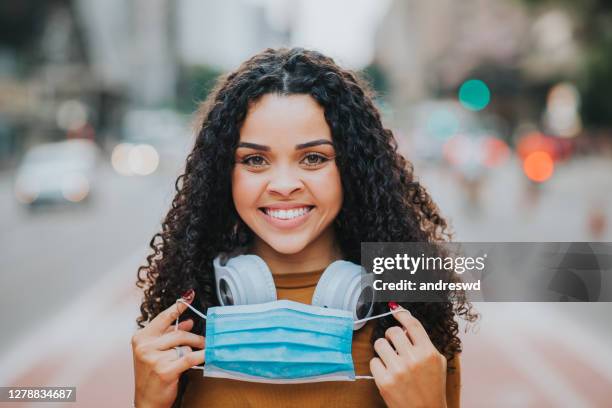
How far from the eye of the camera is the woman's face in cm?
179

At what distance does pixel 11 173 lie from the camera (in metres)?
27.2

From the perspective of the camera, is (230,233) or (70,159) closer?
(230,233)

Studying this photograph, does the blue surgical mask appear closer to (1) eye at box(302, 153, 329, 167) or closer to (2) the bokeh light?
(1) eye at box(302, 153, 329, 167)

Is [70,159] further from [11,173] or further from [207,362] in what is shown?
[207,362]

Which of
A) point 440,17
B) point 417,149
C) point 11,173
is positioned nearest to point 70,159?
point 11,173

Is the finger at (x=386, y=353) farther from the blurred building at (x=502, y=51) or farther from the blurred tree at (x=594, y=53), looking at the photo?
the blurred building at (x=502, y=51)

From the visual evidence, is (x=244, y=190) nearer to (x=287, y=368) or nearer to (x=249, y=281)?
(x=249, y=281)

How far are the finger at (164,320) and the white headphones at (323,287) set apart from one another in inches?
5.7

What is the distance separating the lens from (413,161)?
1437 cm

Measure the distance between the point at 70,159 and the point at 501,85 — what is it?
18936 millimetres

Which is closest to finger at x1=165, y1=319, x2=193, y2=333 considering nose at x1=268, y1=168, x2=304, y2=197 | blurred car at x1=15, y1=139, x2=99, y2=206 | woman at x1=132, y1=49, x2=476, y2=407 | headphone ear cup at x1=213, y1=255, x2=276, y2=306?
woman at x1=132, y1=49, x2=476, y2=407

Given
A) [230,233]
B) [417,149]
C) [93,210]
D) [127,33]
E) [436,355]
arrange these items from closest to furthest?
[436,355], [230,233], [93,210], [417,149], [127,33]

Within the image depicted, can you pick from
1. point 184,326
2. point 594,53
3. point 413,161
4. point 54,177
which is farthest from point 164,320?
point 594,53

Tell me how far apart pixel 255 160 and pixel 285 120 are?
0.48 feet
